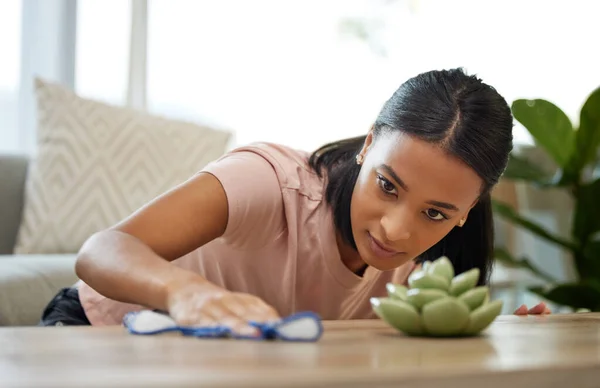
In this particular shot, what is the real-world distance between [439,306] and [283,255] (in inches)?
22.3

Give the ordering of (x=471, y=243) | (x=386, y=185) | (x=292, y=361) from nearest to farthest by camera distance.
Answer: (x=292, y=361)
(x=386, y=185)
(x=471, y=243)

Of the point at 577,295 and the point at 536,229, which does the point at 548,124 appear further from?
the point at 577,295

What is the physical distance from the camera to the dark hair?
4.13ft

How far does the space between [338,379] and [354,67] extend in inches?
134

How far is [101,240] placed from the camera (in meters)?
1.10

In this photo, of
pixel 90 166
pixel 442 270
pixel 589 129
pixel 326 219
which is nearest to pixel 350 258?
pixel 326 219

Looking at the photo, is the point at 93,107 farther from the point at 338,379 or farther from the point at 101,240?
the point at 338,379

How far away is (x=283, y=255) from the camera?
1.42m

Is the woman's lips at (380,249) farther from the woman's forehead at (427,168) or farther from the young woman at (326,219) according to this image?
the woman's forehead at (427,168)

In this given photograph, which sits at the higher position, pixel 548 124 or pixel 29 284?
pixel 548 124

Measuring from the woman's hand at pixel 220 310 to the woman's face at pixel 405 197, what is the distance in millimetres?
422

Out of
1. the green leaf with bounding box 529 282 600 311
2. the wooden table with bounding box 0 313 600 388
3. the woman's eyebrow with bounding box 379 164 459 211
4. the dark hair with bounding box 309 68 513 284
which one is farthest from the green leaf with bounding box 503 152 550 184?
the wooden table with bounding box 0 313 600 388

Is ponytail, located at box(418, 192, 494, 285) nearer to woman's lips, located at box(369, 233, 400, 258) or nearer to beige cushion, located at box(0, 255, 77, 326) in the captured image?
woman's lips, located at box(369, 233, 400, 258)

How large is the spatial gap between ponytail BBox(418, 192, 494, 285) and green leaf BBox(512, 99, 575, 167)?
102 centimetres
